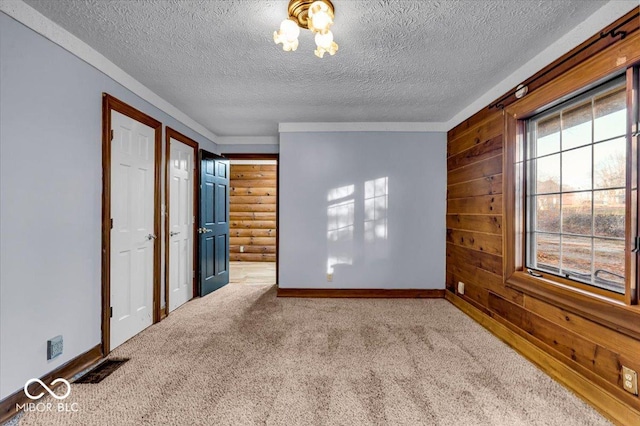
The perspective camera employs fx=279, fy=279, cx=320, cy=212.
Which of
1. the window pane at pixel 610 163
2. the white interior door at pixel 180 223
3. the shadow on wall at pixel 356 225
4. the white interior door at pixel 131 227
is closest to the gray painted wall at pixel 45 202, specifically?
the white interior door at pixel 131 227

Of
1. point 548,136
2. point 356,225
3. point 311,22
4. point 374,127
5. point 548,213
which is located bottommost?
point 356,225

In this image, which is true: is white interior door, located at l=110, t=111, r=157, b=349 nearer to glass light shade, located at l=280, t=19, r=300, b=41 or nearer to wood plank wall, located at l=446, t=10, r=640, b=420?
glass light shade, located at l=280, t=19, r=300, b=41

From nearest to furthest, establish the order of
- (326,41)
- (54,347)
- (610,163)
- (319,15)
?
1. (319,15)
2. (326,41)
3. (610,163)
4. (54,347)

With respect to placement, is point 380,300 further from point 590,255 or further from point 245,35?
point 245,35

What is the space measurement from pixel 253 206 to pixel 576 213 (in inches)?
239

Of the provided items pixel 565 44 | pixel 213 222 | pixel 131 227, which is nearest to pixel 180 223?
pixel 213 222

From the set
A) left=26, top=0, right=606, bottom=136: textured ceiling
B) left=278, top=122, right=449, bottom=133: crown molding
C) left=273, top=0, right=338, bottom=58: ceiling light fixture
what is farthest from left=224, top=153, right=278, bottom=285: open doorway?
left=273, top=0, right=338, bottom=58: ceiling light fixture

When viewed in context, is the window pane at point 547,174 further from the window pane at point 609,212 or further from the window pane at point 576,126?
the window pane at point 609,212

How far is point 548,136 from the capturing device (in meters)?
2.20

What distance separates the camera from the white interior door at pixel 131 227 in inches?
95.1

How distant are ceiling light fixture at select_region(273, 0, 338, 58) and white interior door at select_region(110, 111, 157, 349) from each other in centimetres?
177

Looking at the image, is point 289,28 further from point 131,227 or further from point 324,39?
point 131,227

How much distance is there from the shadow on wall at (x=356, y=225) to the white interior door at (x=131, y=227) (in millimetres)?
2153

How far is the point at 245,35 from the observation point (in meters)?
1.95
